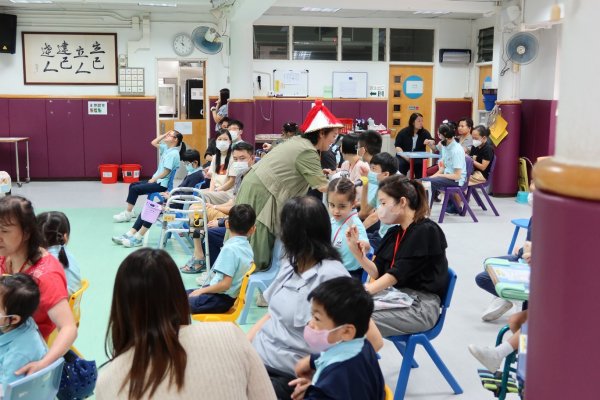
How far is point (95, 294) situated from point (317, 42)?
8875 millimetres

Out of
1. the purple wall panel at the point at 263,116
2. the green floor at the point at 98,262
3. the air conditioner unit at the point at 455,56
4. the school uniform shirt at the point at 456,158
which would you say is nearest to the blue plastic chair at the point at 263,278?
the green floor at the point at 98,262

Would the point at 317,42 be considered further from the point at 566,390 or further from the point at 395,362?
the point at 566,390

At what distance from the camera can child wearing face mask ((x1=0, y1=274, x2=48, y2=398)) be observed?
8.02ft

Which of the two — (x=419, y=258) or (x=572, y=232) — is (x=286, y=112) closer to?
(x=419, y=258)

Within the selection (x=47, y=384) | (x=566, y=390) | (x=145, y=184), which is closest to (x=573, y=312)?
(x=566, y=390)

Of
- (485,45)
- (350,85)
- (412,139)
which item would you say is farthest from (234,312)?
(485,45)

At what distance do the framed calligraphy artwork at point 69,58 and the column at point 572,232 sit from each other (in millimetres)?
11862

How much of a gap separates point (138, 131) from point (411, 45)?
5546 mm

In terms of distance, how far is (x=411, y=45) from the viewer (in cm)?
1336

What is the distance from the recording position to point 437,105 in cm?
1333

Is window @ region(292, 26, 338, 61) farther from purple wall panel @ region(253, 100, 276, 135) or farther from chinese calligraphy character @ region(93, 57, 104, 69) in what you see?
chinese calligraphy character @ region(93, 57, 104, 69)

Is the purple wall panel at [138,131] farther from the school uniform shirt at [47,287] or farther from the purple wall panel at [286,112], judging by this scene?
the school uniform shirt at [47,287]

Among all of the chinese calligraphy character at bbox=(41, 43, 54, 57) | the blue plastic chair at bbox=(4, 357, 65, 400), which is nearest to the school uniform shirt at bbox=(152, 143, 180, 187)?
the blue plastic chair at bbox=(4, 357, 65, 400)

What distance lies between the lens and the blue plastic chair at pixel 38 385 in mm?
2289
